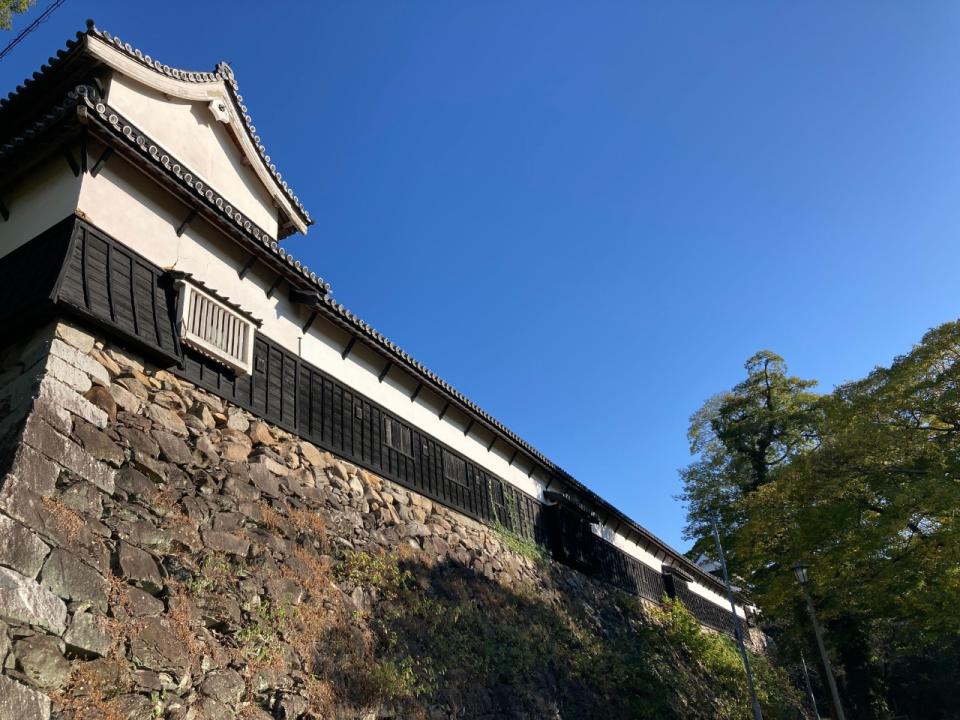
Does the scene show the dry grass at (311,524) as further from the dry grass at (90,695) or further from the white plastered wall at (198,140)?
the white plastered wall at (198,140)

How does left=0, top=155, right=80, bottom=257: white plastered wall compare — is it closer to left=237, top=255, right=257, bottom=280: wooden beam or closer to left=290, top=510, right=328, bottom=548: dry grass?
left=237, top=255, right=257, bottom=280: wooden beam

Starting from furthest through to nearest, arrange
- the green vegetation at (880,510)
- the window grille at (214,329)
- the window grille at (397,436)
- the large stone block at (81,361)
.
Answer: the green vegetation at (880,510), the window grille at (397,436), the window grille at (214,329), the large stone block at (81,361)

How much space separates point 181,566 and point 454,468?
25.2ft

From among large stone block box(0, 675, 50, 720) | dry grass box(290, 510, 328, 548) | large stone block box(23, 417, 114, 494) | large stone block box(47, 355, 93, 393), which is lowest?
large stone block box(0, 675, 50, 720)

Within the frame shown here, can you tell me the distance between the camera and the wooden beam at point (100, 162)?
7.89 metres

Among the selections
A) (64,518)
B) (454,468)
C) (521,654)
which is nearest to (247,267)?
(64,518)

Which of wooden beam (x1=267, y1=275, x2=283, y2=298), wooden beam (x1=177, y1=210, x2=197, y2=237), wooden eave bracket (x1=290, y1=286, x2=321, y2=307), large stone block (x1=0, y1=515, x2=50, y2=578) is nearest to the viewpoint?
large stone block (x1=0, y1=515, x2=50, y2=578)

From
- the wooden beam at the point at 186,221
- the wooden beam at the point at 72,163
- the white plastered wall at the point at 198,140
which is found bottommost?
the wooden beam at the point at 72,163

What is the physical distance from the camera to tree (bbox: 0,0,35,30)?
33.9 ft

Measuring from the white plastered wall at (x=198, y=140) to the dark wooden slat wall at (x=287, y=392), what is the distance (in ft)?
8.92

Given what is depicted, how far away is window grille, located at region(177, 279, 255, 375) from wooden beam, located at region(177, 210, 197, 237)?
899 mm

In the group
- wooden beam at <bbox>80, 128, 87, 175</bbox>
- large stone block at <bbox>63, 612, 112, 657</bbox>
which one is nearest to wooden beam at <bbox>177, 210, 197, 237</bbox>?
wooden beam at <bbox>80, 128, 87, 175</bbox>

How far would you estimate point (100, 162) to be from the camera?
313 inches

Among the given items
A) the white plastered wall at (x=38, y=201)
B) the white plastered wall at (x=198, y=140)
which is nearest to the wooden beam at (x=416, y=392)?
the white plastered wall at (x=198, y=140)
